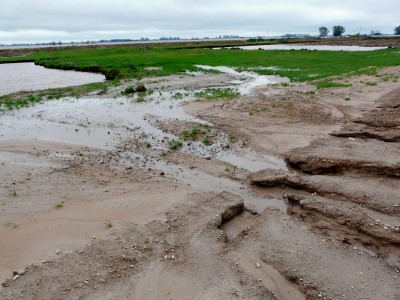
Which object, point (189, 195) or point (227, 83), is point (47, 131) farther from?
point (227, 83)

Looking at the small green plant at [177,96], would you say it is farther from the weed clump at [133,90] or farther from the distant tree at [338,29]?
the distant tree at [338,29]

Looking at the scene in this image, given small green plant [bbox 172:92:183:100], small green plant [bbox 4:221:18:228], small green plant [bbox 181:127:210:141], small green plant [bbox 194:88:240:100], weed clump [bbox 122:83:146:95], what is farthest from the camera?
weed clump [bbox 122:83:146:95]

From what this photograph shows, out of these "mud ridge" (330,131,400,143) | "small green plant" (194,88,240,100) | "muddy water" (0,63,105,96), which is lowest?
"mud ridge" (330,131,400,143)

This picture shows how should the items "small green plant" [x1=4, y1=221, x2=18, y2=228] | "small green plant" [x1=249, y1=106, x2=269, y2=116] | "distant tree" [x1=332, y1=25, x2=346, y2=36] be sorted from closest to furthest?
"small green plant" [x1=4, y1=221, x2=18, y2=228] → "small green plant" [x1=249, y1=106, x2=269, y2=116] → "distant tree" [x1=332, y1=25, x2=346, y2=36]

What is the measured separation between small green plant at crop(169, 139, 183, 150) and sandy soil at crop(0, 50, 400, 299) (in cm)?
78

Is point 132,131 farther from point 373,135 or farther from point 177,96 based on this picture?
point 373,135

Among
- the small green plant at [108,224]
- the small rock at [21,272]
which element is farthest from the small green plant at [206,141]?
the small rock at [21,272]

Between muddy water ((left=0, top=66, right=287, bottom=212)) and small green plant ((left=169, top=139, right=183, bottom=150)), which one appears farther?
small green plant ((left=169, top=139, right=183, bottom=150))

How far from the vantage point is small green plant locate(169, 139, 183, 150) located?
1479cm

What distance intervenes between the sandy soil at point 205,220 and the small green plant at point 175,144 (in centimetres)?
78

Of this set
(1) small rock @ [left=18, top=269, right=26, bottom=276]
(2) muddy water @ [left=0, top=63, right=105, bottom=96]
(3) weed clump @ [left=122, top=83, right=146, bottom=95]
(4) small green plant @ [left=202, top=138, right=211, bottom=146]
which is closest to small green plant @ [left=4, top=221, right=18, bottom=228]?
(1) small rock @ [left=18, top=269, right=26, bottom=276]

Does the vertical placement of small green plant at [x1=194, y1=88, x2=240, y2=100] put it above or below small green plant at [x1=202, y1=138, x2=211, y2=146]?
above

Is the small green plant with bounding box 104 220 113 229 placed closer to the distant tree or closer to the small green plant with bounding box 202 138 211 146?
the small green plant with bounding box 202 138 211 146

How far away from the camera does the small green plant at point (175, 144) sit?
1479 centimetres
